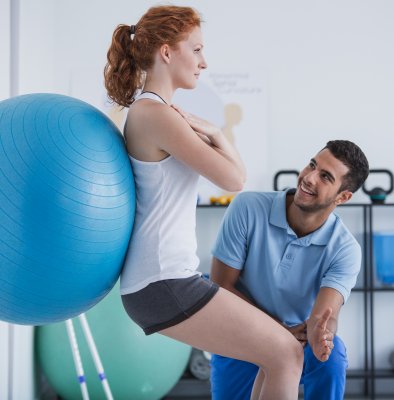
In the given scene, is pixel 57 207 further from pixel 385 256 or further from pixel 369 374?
pixel 369 374

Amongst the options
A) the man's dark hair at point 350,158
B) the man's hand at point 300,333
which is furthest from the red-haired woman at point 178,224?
the man's dark hair at point 350,158

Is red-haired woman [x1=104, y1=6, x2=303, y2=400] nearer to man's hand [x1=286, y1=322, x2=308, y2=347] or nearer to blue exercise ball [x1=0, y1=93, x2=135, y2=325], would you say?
blue exercise ball [x1=0, y1=93, x2=135, y2=325]

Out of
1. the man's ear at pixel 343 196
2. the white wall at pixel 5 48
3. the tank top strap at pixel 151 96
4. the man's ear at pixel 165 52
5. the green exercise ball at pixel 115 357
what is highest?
the white wall at pixel 5 48

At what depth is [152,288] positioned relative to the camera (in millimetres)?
1793

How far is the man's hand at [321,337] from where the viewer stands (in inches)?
83.2

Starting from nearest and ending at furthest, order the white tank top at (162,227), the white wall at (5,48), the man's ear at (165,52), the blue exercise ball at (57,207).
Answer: the blue exercise ball at (57,207)
the white tank top at (162,227)
the man's ear at (165,52)
the white wall at (5,48)

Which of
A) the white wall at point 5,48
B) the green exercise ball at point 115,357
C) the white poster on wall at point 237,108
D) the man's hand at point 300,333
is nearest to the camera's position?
the man's hand at point 300,333

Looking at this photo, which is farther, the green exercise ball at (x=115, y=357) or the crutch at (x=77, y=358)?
the green exercise ball at (x=115, y=357)

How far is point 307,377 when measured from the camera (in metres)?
2.50

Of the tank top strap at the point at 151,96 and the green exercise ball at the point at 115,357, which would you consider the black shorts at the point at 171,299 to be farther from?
the green exercise ball at the point at 115,357

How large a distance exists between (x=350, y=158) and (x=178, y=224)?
0.98m

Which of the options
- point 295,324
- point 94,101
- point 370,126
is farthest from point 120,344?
point 370,126

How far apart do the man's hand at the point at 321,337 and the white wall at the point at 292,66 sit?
2035mm

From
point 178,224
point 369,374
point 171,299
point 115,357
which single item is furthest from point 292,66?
point 171,299
